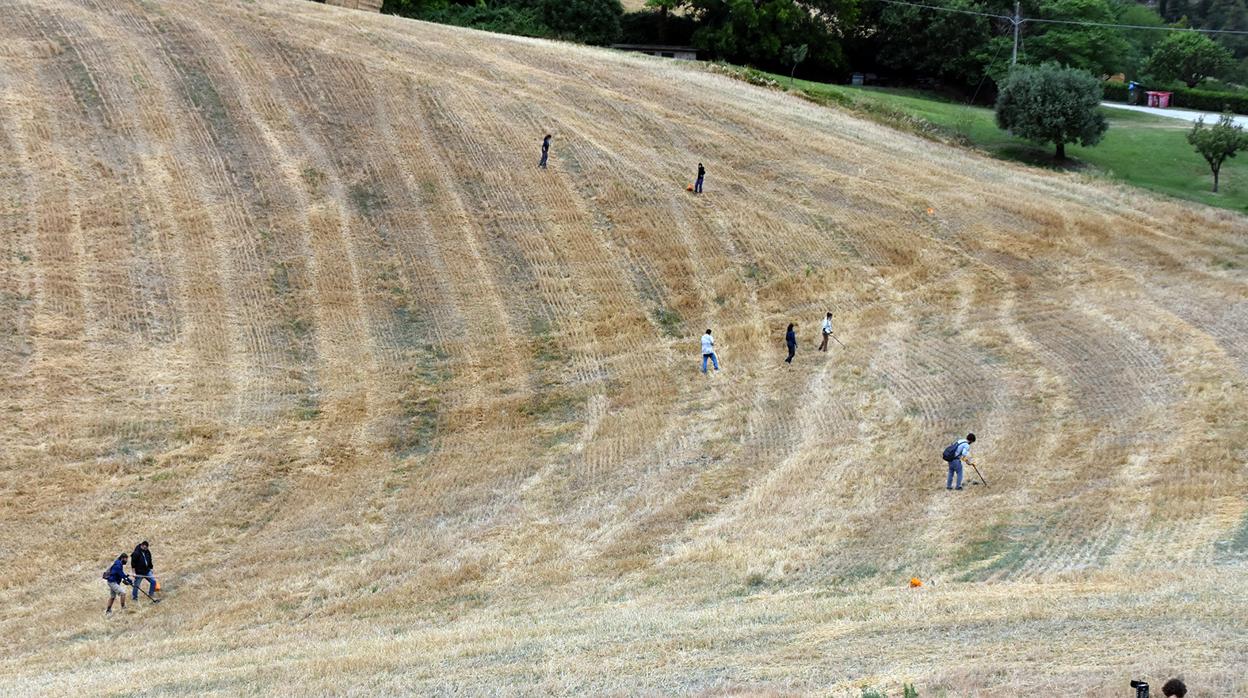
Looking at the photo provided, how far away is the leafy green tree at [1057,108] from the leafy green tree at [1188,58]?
81.7 ft

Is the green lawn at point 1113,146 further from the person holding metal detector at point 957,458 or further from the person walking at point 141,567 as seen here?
the person walking at point 141,567

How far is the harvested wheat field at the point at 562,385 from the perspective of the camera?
1792 cm

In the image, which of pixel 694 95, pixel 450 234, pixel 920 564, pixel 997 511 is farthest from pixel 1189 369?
pixel 694 95

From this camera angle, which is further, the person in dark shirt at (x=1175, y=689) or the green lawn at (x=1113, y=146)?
the green lawn at (x=1113, y=146)

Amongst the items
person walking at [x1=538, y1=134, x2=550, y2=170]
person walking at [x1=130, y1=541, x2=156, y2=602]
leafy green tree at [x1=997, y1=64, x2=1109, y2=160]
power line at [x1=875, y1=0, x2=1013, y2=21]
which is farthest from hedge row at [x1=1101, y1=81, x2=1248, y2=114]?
person walking at [x1=130, y1=541, x2=156, y2=602]

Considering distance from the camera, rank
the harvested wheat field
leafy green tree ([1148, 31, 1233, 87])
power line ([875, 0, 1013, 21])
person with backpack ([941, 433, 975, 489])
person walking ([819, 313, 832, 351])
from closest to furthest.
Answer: the harvested wheat field
person with backpack ([941, 433, 975, 489])
person walking ([819, 313, 832, 351])
power line ([875, 0, 1013, 21])
leafy green tree ([1148, 31, 1233, 87])

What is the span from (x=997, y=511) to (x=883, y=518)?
2062 millimetres

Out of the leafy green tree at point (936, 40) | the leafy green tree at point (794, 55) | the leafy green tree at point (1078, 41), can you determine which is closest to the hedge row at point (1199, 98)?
the leafy green tree at point (1078, 41)

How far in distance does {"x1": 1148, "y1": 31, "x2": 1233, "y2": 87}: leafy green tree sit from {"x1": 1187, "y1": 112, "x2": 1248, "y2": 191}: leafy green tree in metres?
25.5

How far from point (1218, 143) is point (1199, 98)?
2159 cm

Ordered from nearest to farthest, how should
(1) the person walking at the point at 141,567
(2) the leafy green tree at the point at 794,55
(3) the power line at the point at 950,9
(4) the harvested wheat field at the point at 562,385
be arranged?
(4) the harvested wheat field at the point at 562,385
(1) the person walking at the point at 141,567
(2) the leafy green tree at the point at 794,55
(3) the power line at the point at 950,9

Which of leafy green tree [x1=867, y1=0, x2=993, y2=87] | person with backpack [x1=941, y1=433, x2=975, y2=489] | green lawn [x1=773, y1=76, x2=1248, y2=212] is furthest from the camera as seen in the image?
leafy green tree [x1=867, y1=0, x2=993, y2=87]

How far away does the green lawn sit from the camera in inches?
1829

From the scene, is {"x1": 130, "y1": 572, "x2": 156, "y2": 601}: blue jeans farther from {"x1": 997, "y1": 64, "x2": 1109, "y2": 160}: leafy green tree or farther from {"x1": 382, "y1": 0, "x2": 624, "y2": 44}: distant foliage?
{"x1": 382, "y1": 0, "x2": 624, "y2": 44}: distant foliage
